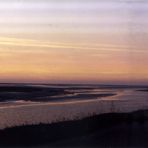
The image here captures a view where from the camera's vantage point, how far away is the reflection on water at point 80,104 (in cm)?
338

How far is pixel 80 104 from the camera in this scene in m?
3.42

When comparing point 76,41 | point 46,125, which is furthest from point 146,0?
point 46,125

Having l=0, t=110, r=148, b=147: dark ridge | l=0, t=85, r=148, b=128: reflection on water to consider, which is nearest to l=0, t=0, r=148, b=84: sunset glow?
l=0, t=85, r=148, b=128: reflection on water

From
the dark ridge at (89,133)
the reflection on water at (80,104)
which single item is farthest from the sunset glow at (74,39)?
the dark ridge at (89,133)

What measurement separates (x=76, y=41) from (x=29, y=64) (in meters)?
0.34

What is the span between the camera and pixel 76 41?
3336 millimetres

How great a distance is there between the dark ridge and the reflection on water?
44 millimetres

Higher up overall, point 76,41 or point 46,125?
point 76,41

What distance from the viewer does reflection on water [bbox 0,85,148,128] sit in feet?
11.1

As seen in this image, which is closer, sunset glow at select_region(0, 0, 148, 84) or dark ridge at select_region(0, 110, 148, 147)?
sunset glow at select_region(0, 0, 148, 84)

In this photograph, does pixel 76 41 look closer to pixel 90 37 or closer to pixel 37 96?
pixel 90 37

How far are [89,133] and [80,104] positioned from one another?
0.20m

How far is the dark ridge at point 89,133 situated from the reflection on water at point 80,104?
0.14ft

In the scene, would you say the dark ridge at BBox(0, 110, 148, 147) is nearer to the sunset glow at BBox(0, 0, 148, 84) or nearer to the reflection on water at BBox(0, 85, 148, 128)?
the reflection on water at BBox(0, 85, 148, 128)
